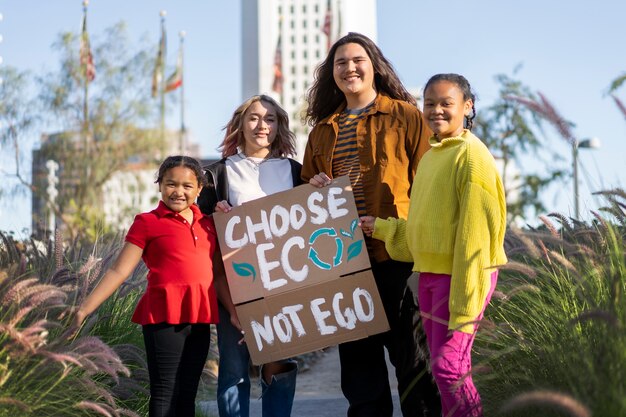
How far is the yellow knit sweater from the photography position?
3.85 metres

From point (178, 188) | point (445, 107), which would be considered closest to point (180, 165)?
point (178, 188)

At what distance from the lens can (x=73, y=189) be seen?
35.6 metres

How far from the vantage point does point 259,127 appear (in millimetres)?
5074

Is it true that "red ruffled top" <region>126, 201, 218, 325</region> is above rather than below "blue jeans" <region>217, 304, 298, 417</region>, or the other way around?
above

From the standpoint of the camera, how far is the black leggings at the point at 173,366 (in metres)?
4.34

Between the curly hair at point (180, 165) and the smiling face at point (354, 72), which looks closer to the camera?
the curly hair at point (180, 165)

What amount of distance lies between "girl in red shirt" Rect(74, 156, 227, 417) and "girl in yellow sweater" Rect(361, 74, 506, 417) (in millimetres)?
947

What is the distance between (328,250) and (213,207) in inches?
26.1

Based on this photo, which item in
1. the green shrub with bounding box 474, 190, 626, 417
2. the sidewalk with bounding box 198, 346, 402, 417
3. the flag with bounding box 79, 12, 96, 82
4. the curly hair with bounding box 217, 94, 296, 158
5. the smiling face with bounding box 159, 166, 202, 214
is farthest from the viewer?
the flag with bounding box 79, 12, 96, 82

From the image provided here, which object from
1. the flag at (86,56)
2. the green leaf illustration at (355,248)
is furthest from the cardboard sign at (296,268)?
the flag at (86,56)

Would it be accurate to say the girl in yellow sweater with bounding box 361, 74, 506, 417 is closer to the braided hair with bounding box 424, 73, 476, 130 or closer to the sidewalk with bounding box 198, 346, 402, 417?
the braided hair with bounding box 424, 73, 476, 130

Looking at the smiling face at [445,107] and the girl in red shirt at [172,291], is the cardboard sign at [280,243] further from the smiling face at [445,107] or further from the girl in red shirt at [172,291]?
the smiling face at [445,107]

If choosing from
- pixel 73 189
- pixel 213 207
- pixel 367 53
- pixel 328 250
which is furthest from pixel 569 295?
pixel 73 189

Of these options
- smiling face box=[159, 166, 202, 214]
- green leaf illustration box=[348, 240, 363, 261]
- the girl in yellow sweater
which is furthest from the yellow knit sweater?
smiling face box=[159, 166, 202, 214]
